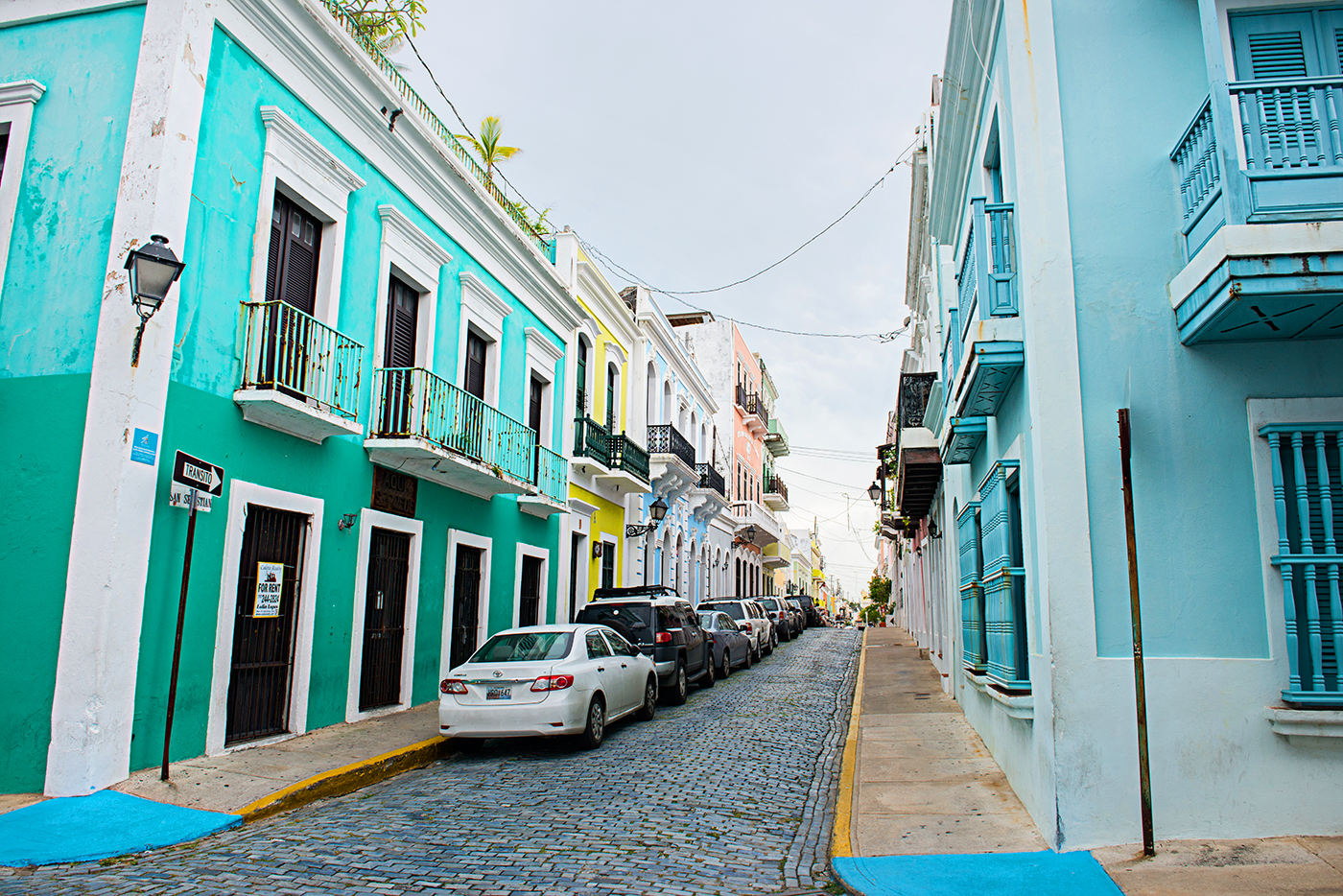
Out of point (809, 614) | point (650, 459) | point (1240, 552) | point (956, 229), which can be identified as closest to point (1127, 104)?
point (1240, 552)

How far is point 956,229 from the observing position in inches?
462

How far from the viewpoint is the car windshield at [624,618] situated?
44.8 ft

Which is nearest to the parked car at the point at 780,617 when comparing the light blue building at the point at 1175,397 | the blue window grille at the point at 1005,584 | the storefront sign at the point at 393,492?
the storefront sign at the point at 393,492

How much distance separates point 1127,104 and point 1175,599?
11.7ft

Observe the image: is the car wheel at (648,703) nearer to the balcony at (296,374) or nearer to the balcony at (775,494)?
the balcony at (296,374)

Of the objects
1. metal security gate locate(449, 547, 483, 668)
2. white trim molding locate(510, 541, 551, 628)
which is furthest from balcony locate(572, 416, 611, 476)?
metal security gate locate(449, 547, 483, 668)

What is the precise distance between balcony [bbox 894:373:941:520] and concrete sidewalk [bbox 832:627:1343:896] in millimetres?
5596

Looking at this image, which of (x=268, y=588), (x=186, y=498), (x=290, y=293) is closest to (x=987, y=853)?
(x=186, y=498)

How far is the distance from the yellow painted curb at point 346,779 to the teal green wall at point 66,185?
4005mm

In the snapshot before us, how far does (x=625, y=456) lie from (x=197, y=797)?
14.0m

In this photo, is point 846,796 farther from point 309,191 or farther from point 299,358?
point 309,191

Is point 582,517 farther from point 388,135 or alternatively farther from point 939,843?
point 939,843

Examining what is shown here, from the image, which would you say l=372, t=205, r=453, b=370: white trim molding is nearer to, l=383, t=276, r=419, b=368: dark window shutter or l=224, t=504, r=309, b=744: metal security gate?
l=383, t=276, r=419, b=368: dark window shutter

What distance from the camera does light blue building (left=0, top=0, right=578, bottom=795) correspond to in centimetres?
753
